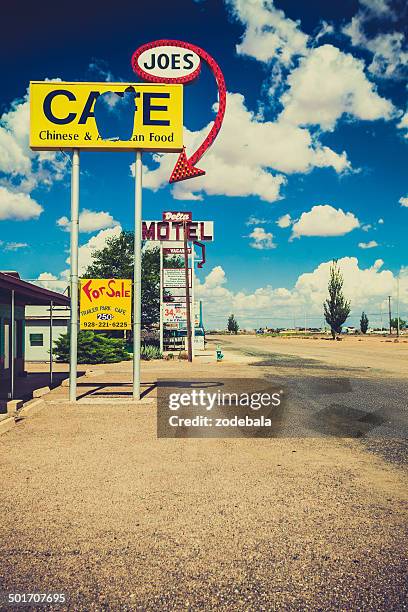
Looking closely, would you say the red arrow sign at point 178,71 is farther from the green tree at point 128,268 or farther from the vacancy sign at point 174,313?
the green tree at point 128,268

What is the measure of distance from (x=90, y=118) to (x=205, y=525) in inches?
511

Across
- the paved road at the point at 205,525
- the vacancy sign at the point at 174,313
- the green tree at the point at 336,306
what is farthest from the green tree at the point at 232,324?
the paved road at the point at 205,525

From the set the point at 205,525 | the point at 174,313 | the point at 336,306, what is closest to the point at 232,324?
the point at 336,306

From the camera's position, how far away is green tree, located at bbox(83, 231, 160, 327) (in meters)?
54.2

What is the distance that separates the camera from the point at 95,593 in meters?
4.16

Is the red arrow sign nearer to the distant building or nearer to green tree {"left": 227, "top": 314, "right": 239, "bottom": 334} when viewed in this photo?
the distant building

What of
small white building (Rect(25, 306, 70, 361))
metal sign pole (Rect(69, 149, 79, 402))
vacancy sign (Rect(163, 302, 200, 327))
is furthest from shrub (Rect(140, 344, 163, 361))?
metal sign pole (Rect(69, 149, 79, 402))

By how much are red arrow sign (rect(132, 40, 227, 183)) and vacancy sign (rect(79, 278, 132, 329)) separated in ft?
14.8

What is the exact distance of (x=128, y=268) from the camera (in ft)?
178

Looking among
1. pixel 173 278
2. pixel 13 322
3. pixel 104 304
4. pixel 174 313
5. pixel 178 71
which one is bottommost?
pixel 13 322

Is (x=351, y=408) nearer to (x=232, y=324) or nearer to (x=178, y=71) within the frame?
(x=178, y=71)

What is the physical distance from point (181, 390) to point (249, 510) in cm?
1231

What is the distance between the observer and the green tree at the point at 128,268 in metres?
54.2

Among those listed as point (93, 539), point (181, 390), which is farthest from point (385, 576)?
point (181, 390)
